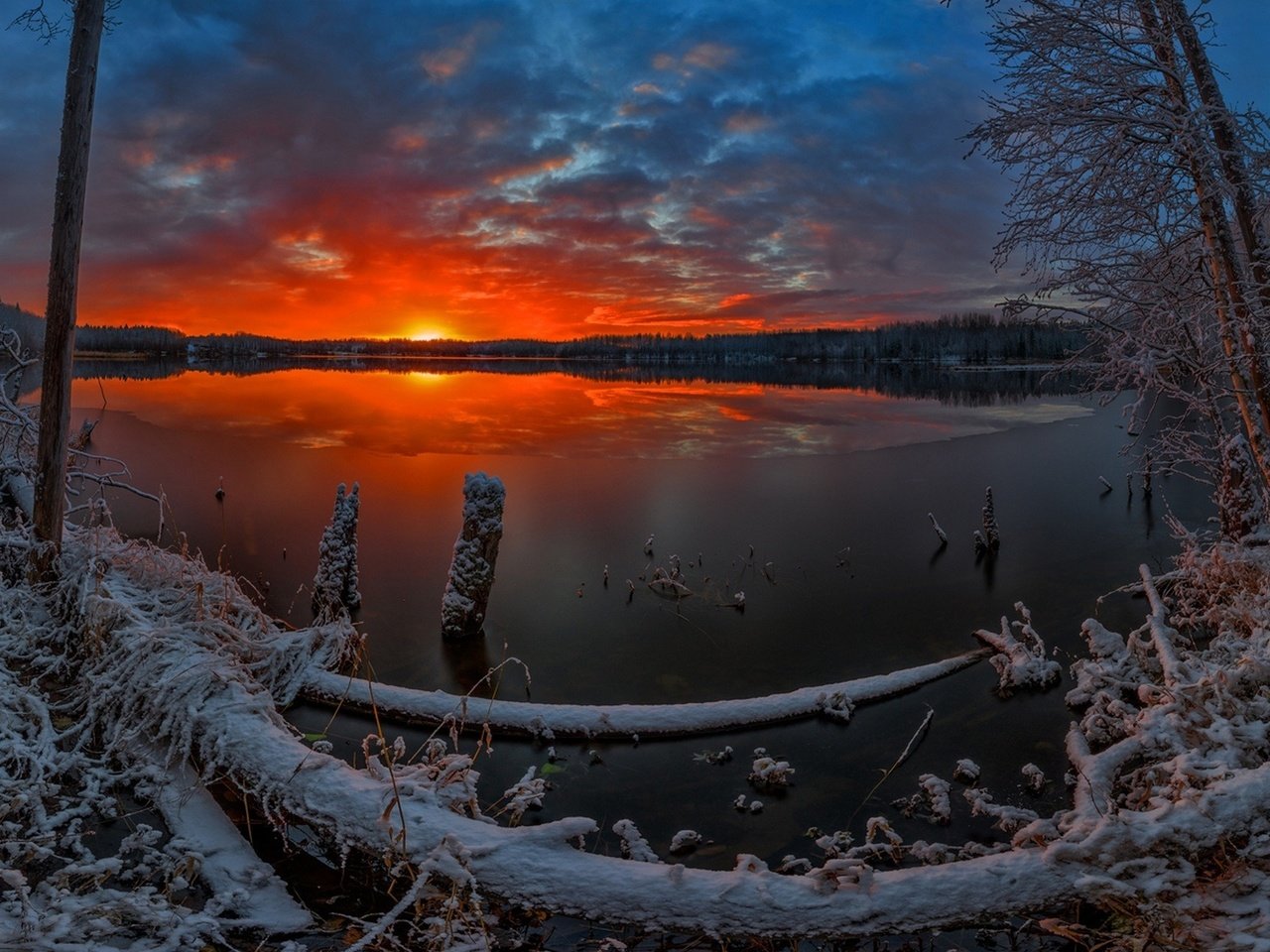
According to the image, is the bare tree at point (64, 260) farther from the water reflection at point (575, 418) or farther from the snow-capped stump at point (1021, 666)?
the water reflection at point (575, 418)

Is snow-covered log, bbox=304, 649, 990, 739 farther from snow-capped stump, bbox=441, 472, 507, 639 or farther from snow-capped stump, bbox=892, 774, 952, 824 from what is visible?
snow-capped stump, bbox=441, 472, 507, 639

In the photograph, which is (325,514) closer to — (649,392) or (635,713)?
(635,713)

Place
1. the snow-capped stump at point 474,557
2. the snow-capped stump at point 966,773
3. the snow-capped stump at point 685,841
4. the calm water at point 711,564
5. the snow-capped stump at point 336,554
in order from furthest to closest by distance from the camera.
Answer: the snow-capped stump at point 336,554
the snow-capped stump at point 474,557
the calm water at point 711,564
the snow-capped stump at point 966,773
the snow-capped stump at point 685,841

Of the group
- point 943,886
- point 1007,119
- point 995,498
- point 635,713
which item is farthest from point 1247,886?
point 995,498

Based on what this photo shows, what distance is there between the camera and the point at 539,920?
4.72 m

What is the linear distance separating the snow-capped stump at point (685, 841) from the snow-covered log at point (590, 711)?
6.25ft

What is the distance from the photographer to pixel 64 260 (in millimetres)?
7750

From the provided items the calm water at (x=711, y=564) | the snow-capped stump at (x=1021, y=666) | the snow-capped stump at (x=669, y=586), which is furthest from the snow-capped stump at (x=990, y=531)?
the snow-capped stump at (x=669, y=586)

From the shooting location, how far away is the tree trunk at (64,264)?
766 cm

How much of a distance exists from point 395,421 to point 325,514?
22.3 meters

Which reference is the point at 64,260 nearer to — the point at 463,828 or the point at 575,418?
the point at 463,828

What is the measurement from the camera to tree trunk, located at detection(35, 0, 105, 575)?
25.1 feet

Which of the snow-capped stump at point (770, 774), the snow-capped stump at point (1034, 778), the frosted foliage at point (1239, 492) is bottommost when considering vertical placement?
the snow-capped stump at point (1034, 778)

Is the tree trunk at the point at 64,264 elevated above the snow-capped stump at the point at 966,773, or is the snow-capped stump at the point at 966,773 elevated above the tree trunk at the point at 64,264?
the tree trunk at the point at 64,264
